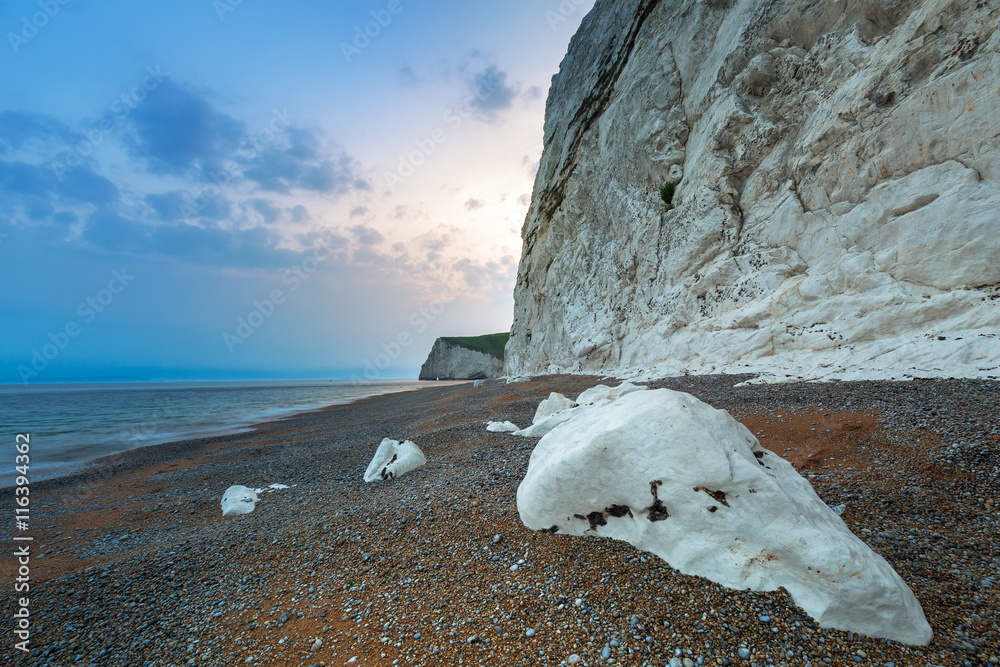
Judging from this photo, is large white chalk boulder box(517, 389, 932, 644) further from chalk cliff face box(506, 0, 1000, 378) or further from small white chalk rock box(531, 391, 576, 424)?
chalk cliff face box(506, 0, 1000, 378)

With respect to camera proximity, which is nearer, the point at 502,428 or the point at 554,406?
the point at 502,428

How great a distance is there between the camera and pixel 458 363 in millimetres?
100000

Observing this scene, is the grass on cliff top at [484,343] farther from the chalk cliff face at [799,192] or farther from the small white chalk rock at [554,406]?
the small white chalk rock at [554,406]

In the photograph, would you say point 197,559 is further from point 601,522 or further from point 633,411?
point 633,411

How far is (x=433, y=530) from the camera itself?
14.8 feet

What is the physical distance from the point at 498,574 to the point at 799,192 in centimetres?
1536

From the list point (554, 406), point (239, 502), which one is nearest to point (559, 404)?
point (554, 406)

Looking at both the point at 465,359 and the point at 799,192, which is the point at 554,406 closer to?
the point at 799,192

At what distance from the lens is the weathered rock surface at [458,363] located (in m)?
95.7

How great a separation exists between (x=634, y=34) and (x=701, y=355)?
2166 cm

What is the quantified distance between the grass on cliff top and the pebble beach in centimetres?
8587

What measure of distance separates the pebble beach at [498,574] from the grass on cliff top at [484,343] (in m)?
A: 85.9

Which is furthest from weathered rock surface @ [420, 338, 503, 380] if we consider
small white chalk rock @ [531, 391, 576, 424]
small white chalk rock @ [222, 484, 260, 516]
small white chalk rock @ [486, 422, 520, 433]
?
small white chalk rock @ [222, 484, 260, 516]

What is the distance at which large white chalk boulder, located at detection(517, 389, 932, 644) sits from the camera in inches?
98.7
